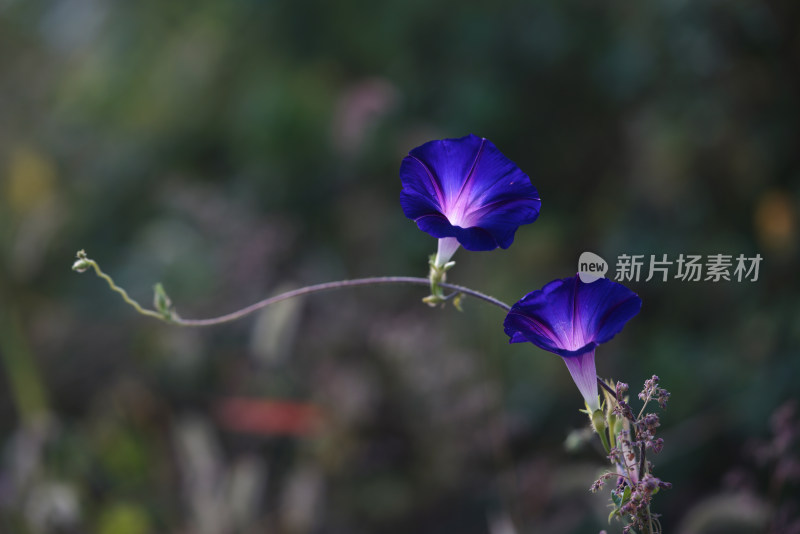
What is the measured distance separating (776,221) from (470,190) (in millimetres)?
1517

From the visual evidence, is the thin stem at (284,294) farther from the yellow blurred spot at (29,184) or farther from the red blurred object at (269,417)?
the yellow blurred spot at (29,184)

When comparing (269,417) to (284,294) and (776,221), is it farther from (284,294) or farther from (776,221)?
(776,221)

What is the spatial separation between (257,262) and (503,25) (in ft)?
4.09

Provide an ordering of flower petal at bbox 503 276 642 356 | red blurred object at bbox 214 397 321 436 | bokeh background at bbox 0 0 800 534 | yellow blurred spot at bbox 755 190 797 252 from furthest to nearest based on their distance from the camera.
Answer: red blurred object at bbox 214 397 321 436 < yellow blurred spot at bbox 755 190 797 252 < bokeh background at bbox 0 0 800 534 < flower petal at bbox 503 276 642 356

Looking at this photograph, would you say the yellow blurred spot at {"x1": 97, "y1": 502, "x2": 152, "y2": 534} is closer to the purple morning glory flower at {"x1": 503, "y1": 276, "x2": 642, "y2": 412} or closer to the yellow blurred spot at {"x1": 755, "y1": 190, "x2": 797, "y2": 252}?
the purple morning glory flower at {"x1": 503, "y1": 276, "x2": 642, "y2": 412}

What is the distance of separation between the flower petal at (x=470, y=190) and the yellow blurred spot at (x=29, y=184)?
8.08ft

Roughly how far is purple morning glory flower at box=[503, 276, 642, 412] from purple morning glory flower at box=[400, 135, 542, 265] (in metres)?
0.08

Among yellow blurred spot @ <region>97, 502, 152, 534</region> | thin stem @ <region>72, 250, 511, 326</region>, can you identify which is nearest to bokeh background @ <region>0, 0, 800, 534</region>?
yellow blurred spot @ <region>97, 502, 152, 534</region>

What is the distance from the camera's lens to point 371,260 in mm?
2510

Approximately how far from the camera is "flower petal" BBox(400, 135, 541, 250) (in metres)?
0.72

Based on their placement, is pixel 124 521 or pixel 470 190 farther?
pixel 124 521

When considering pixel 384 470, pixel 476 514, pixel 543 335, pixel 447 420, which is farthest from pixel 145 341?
pixel 543 335

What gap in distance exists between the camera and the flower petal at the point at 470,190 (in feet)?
2.35

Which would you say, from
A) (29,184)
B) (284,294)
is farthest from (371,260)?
(284,294)
